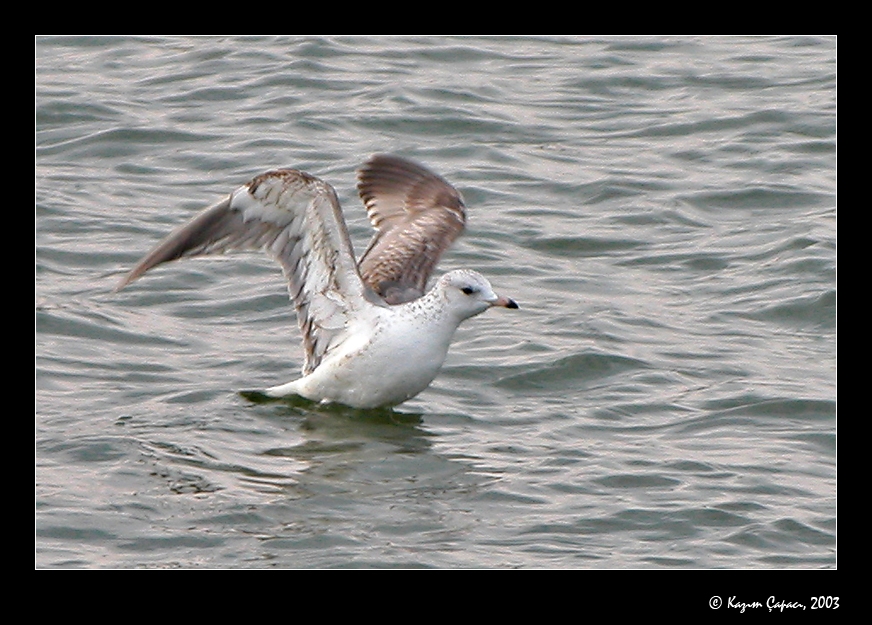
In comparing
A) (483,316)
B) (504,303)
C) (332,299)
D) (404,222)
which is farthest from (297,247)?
(483,316)

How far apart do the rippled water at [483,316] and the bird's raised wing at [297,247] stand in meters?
0.54

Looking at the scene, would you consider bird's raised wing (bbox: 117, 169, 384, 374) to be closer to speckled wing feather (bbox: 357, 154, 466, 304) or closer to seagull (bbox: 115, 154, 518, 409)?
seagull (bbox: 115, 154, 518, 409)

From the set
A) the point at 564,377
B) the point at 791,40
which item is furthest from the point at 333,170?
the point at 791,40

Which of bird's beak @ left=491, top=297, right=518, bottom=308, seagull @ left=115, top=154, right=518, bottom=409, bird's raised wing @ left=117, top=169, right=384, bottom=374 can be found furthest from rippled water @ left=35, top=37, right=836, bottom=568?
bird's beak @ left=491, top=297, right=518, bottom=308

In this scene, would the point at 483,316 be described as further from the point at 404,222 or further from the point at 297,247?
the point at 297,247

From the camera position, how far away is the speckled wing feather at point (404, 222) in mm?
9547

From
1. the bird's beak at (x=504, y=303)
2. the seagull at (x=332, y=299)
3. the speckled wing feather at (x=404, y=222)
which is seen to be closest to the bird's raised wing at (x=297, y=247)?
the seagull at (x=332, y=299)

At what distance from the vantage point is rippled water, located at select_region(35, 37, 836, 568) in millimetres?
7375

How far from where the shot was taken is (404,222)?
10.2m

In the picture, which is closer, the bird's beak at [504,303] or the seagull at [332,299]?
the seagull at [332,299]

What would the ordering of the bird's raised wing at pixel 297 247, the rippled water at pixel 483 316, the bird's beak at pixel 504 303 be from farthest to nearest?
the bird's beak at pixel 504 303 → the bird's raised wing at pixel 297 247 → the rippled water at pixel 483 316

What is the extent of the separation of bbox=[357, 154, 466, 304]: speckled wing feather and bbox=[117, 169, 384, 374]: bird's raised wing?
20.7 inches

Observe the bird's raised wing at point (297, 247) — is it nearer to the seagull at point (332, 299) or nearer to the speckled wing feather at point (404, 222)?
the seagull at point (332, 299)

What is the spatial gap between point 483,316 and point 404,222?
34.1 inches
